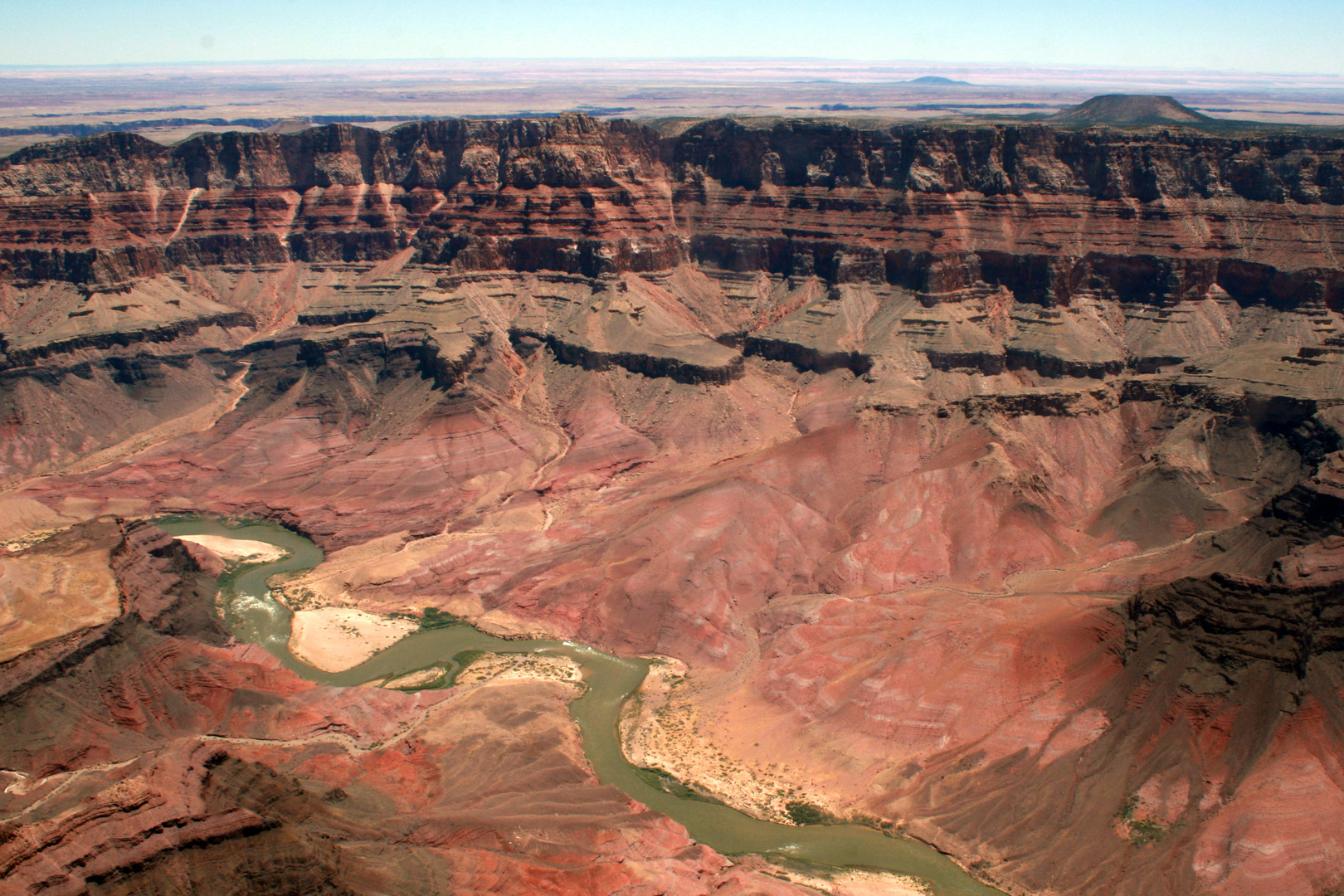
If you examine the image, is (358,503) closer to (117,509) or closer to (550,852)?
(117,509)

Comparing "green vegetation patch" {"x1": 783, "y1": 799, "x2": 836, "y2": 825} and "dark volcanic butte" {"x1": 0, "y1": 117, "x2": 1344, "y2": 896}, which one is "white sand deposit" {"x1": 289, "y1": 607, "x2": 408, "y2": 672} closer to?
"dark volcanic butte" {"x1": 0, "y1": 117, "x2": 1344, "y2": 896}

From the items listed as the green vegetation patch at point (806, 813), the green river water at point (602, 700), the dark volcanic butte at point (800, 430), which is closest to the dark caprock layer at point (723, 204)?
the dark volcanic butte at point (800, 430)

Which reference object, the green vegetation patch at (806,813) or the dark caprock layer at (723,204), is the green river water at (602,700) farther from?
the dark caprock layer at (723,204)

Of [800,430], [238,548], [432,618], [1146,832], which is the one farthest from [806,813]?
[238,548]

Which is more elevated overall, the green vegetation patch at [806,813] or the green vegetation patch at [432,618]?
the green vegetation patch at [432,618]

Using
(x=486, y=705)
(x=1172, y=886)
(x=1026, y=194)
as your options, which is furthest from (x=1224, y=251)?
(x=486, y=705)

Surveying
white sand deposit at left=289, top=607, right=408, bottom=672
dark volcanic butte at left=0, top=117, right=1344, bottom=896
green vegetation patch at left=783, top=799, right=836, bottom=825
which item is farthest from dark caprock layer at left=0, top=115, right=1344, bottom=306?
green vegetation patch at left=783, top=799, right=836, bottom=825
